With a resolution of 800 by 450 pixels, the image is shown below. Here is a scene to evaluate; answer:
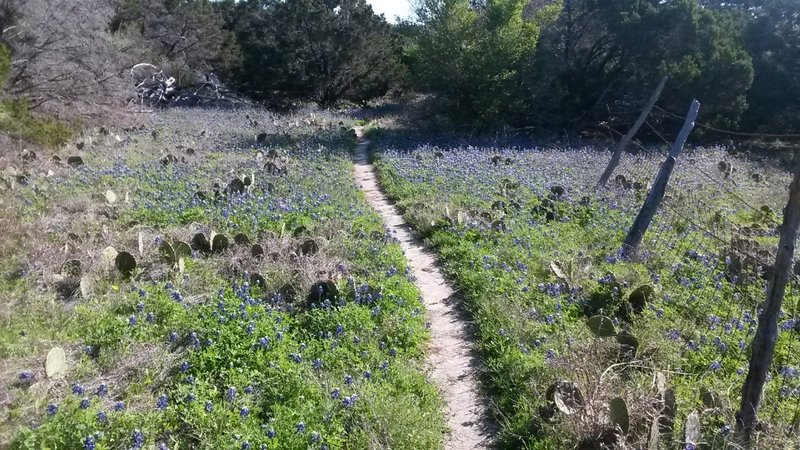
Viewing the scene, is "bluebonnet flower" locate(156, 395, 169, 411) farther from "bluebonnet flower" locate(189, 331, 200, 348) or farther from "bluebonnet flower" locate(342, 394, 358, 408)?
"bluebonnet flower" locate(342, 394, 358, 408)

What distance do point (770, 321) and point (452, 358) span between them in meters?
2.50

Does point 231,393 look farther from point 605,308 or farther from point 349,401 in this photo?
point 605,308

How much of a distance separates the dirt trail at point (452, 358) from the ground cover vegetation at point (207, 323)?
18cm

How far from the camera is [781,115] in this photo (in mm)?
22266

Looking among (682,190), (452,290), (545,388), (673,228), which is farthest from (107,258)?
(682,190)

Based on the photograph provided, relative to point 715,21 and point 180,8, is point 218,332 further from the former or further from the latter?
point 180,8

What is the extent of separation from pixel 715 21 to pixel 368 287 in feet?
63.3

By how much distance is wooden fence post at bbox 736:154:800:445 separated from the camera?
11.3 feet

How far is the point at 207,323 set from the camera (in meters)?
5.12

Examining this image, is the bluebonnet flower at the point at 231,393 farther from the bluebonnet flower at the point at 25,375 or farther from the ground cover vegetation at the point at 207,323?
the bluebonnet flower at the point at 25,375

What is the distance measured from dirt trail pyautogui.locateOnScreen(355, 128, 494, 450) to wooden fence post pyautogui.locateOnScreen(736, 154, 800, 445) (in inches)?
60.9

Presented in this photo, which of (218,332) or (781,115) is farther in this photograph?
(781,115)

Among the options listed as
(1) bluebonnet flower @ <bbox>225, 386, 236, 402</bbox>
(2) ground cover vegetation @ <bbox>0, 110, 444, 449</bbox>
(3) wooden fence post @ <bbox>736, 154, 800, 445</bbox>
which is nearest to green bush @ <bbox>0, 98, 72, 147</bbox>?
(2) ground cover vegetation @ <bbox>0, 110, 444, 449</bbox>

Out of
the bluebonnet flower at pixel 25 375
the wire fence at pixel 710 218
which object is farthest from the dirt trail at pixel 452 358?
the bluebonnet flower at pixel 25 375
